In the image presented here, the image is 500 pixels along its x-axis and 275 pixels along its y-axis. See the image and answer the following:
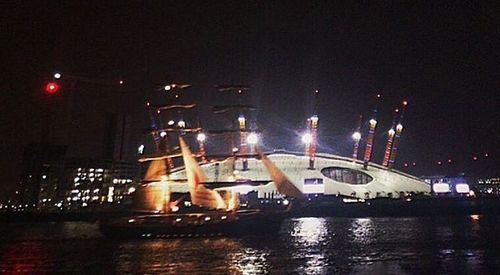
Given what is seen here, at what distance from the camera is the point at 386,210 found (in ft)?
354

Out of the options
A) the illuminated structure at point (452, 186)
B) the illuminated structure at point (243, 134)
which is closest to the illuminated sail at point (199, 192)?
the illuminated structure at point (243, 134)

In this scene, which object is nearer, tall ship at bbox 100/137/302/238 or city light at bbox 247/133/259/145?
tall ship at bbox 100/137/302/238

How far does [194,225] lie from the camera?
57719 mm

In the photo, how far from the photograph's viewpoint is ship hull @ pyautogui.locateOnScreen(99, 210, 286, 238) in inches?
2256

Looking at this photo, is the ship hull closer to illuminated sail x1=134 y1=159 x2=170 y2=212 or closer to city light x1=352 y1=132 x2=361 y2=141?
illuminated sail x1=134 y1=159 x2=170 y2=212

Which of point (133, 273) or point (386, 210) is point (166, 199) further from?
point (386, 210)

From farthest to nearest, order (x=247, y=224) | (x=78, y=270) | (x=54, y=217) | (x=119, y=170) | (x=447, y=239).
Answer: (x=119, y=170) → (x=54, y=217) → (x=247, y=224) → (x=447, y=239) → (x=78, y=270)

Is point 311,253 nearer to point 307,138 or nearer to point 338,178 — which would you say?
Answer: point 307,138

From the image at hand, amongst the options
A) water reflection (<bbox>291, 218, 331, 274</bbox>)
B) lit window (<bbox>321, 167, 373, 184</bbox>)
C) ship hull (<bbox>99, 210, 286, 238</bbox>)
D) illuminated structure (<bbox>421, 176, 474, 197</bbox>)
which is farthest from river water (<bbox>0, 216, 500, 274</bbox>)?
illuminated structure (<bbox>421, 176, 474, 197</bbox>)

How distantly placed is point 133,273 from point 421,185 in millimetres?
117942

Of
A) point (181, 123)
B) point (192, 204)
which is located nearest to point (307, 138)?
point (181, 123)

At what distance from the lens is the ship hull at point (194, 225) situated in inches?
2256

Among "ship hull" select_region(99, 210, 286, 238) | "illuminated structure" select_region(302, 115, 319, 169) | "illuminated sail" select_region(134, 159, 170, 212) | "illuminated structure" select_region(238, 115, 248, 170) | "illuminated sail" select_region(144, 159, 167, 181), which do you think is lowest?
"ship hull" select_region(99, 210, 286, 238)

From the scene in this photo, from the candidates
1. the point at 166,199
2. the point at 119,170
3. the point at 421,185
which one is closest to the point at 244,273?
the point at 166,199
